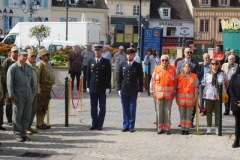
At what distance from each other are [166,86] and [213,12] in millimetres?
63026

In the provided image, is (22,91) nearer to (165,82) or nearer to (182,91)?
(165,82)

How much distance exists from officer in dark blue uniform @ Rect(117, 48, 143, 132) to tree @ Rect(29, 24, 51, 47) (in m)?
26.0

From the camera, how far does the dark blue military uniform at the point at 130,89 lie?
1442 centimetres

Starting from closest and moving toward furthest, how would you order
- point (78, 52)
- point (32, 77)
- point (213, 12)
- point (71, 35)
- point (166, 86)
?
1. point (32, 77)
2. point (166, 86)
3. point (78, 52)
4. point (71, 35)
5. point (213, 12)

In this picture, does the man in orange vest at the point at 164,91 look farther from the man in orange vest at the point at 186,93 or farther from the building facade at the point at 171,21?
the building facade at the point at 171,21

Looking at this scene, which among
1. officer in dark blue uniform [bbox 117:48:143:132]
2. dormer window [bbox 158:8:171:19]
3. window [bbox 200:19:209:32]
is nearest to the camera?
officer in dark blue uniform [bbox 117:48:143:132]

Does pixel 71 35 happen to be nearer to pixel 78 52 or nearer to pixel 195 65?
pixel 78 52

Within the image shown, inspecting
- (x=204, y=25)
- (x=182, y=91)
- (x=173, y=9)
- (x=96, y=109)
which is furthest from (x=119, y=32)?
(x=182, y=91)

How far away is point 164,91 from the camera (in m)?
14.1

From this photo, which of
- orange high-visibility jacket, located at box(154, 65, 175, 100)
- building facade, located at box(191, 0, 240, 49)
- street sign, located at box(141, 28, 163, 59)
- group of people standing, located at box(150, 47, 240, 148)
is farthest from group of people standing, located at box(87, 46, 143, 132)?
building facade, located at box(191, 0, 240, 49)

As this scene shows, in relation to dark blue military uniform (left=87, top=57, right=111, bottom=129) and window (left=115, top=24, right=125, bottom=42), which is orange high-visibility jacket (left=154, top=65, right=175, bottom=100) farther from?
window (left=115, top=24, right=125, bottom=42)

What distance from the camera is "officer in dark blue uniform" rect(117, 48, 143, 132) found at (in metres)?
14.4

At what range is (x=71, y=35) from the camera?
46312 millimetres

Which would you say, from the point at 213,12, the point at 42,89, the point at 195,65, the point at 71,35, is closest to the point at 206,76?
the point at 195,65
